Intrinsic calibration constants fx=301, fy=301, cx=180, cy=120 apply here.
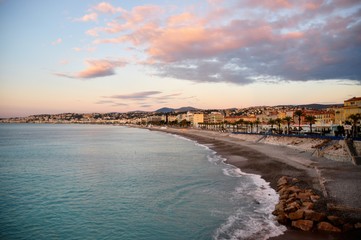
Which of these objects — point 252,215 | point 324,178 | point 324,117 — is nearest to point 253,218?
point 252,215

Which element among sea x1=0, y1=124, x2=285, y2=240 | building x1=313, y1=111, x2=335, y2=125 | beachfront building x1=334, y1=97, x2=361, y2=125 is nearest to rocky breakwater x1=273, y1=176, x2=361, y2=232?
sea x1=0, y1=124, x2=285, y2=240

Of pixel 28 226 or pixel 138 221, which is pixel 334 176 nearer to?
pixel 138 221

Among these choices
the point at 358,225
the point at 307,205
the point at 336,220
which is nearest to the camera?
the point at 358,225

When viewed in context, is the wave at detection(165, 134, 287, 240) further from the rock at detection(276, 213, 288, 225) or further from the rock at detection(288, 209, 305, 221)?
the rock at detection(288, 209, 305, 221)

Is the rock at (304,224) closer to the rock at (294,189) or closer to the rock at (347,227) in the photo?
the rock at (347,227)

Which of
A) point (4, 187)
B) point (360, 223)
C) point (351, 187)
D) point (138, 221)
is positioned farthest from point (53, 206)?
point (351, 187)

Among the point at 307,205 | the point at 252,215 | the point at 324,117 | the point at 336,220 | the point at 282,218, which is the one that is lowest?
the point at 252,215

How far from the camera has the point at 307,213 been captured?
1401 cm

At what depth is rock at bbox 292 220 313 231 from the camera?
43.3 feet

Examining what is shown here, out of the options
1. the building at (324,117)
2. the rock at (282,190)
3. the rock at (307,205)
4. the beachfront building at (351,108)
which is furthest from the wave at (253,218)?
the building at (324,117)

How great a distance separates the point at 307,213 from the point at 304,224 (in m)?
0.78

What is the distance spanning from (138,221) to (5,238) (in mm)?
6227

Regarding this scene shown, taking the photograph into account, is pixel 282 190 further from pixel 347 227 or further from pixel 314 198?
pixel 347 227

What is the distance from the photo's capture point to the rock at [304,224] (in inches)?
520
